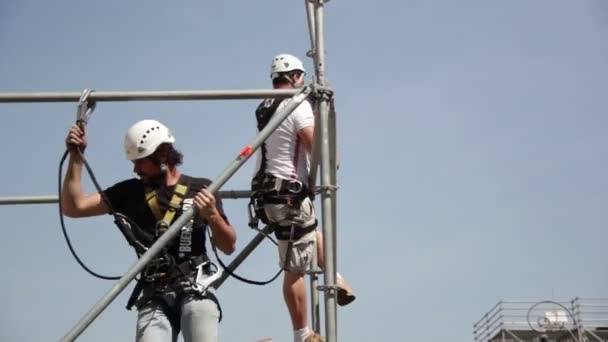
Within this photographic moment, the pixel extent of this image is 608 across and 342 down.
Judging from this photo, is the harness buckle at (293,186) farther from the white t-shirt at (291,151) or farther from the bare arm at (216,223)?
the bare arm at (216,223)

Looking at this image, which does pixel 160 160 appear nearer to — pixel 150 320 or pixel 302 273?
pixel 150 320

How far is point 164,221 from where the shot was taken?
273 inches

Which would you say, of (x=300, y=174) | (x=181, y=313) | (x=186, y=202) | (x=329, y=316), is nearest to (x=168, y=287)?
(x=181, y=313)

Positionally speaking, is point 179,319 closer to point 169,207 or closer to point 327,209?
point 169,207

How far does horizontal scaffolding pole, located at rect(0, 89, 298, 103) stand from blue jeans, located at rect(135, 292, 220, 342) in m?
1.50

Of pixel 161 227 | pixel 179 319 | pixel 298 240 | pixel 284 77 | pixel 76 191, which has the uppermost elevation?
pixel 284 77

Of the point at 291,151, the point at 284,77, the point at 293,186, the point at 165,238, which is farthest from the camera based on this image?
the point at 284,77

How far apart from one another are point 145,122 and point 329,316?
2112 millimetres

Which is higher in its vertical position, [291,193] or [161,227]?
[291,193]

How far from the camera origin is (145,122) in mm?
7336

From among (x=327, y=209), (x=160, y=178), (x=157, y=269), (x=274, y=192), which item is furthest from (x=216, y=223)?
(x=274, y=192)

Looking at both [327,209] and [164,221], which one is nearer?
[164,221]

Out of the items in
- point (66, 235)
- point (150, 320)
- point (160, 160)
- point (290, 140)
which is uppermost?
point (290, 140)

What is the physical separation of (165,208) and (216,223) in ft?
1.53
